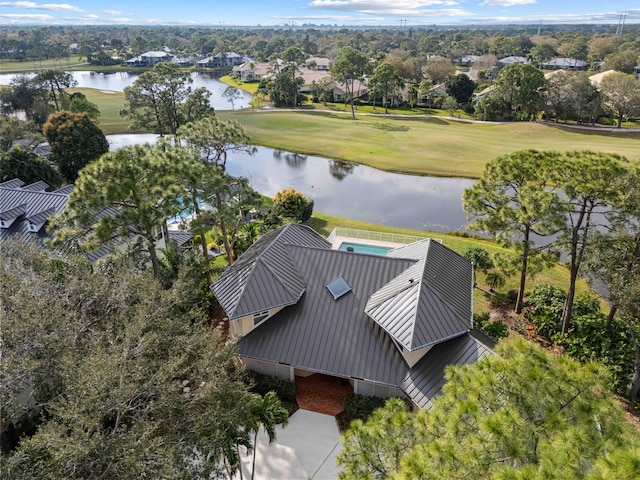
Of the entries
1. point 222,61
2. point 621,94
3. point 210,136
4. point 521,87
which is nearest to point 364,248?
point 210,136

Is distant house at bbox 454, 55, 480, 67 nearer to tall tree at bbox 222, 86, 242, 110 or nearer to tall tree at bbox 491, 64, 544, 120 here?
tall tree at bbox 491, 64, 544, 120

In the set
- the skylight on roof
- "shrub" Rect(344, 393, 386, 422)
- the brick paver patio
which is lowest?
the brick paver patio

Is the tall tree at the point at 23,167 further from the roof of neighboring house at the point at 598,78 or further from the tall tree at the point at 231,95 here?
the roof of neighboring house at the point at 598,78

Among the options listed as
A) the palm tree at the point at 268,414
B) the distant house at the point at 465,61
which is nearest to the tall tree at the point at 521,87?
the palm tree at the point at 268,414

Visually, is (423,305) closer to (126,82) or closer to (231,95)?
(231,95)

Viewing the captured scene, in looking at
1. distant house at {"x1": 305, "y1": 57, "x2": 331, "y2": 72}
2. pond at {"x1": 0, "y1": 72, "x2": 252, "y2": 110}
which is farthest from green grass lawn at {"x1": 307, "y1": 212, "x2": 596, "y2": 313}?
distant house at {"x1": 305, "y1": 57, "x2": 331, "y2": 72}

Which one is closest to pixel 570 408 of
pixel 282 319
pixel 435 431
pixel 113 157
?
pixel 435 431

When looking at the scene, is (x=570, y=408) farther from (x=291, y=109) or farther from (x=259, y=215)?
(x=291, y=109)

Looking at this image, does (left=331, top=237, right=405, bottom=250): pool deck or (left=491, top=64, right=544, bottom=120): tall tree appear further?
(left=491, top=64, right=544, bottom=120): tall tree

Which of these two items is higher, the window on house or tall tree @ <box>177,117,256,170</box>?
tall tree @ <box>177,117,256,170</box>
